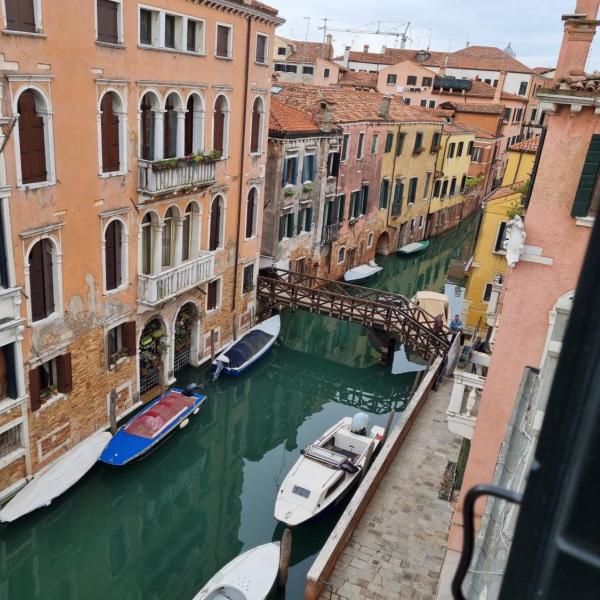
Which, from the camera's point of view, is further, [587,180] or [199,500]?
[199,500]

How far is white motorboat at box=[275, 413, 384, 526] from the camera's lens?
1321 cm

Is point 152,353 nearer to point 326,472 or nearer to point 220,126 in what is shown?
point 326,472

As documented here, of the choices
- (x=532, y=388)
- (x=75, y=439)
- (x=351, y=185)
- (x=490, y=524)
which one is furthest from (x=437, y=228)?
(x=490, y=524)

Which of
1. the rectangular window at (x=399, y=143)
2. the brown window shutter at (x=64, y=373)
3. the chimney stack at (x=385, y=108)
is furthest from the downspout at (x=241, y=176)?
the rectangular window at (x=399, y=143)

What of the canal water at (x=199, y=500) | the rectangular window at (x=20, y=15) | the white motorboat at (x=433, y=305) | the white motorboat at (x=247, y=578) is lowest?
the canal water at (x=199, y=500)

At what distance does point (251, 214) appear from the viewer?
21438mm

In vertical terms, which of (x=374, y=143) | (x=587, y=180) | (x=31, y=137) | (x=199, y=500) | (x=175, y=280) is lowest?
(x=199, y=500)

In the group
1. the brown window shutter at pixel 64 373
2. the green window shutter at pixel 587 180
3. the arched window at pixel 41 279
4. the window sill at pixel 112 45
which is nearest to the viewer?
the green window shutter at pixel 587 180

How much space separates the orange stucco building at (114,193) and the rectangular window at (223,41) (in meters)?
0.06

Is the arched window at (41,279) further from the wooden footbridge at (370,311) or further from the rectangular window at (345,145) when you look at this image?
the rectangular window at (345,145)

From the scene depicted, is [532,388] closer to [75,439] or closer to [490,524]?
[490,524]

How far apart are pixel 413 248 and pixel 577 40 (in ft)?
98.5

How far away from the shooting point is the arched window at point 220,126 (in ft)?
59.0

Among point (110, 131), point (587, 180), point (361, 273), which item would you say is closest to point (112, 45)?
point (110, 131)
